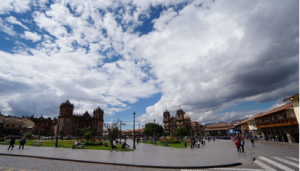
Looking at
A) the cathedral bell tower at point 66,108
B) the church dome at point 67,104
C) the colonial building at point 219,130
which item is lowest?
the colonial building at point 219,130

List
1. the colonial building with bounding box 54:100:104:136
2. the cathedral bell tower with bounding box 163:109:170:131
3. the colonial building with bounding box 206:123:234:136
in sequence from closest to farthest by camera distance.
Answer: the colonial building with bounding box 54:100:104:136 → the colonial building with bounding box 206:123:234:136 → the cathedral bell tower with bounding box 163:109:170:131

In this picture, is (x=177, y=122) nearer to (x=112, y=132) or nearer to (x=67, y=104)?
(x=67, y=104)

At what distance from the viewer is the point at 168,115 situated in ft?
391

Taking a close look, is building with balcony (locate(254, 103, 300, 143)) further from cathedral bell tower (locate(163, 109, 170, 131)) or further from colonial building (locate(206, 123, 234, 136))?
cathedral bell tower (locate(163, 109, 170, 131))

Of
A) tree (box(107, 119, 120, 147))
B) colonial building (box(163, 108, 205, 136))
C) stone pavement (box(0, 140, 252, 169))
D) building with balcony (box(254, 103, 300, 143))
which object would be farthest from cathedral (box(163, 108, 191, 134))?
stone pavement (box(0, 140, 252, 169))

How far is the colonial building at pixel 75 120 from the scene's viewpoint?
75938mm

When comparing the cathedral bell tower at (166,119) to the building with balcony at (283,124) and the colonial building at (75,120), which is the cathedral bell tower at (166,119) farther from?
the building with balcony at (283,124)

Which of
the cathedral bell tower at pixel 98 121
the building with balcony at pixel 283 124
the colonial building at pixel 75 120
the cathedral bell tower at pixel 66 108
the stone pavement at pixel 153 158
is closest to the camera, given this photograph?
the stone pavement at pixel 153 158

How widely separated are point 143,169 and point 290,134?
3099 centimetres

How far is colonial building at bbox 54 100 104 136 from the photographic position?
75.9 m

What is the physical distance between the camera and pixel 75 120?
80750 mm

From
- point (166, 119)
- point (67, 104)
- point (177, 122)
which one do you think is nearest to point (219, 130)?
point (177, 122)

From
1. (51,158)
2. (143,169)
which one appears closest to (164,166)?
(143,169)

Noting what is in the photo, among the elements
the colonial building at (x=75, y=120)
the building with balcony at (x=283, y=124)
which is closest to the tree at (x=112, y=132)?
the building with balcony at (x=283, y=124)
